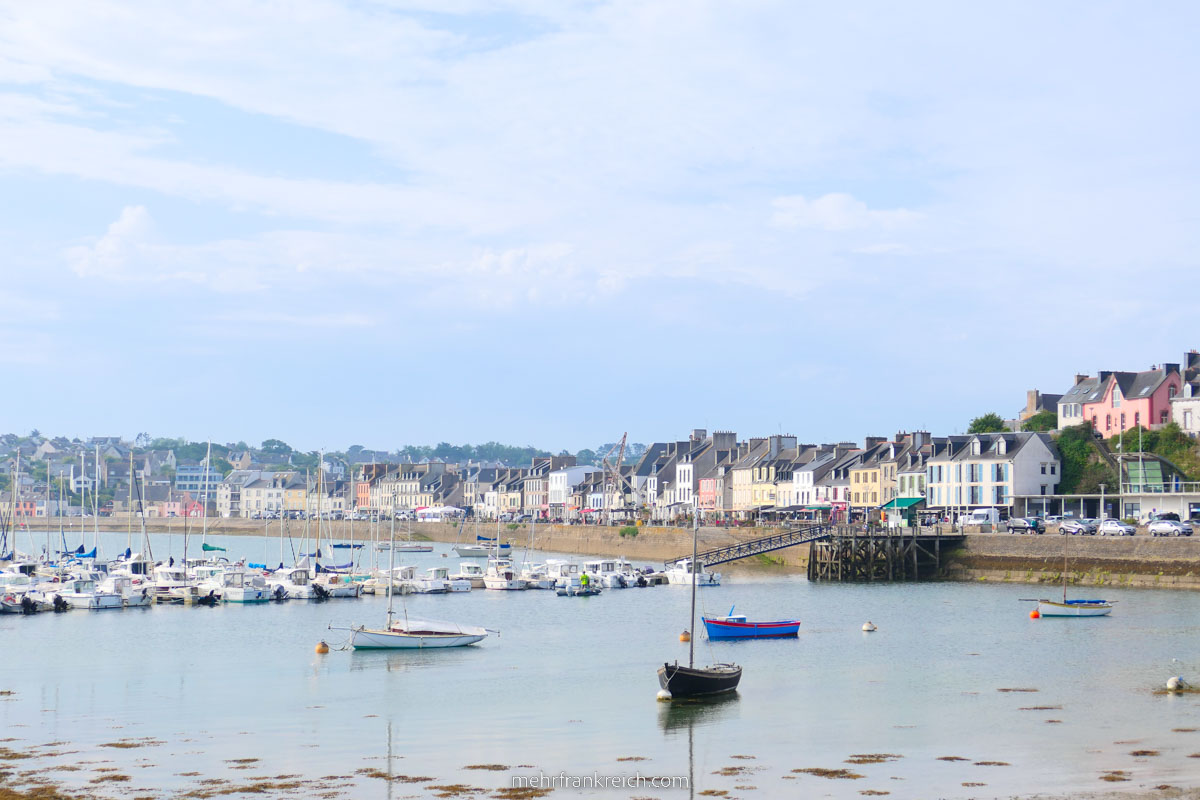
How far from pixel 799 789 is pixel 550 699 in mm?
12347

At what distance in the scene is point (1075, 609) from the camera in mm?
55906

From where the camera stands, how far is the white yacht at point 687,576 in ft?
255

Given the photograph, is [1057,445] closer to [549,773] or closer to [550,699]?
[550,699]

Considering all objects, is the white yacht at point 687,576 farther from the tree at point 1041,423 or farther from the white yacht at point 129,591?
the tree at point 1041,423

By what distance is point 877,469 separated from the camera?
11300cm

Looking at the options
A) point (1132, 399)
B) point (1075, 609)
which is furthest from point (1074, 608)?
point (1132, 399)

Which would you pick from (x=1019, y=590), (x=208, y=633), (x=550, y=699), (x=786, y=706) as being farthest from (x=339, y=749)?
(x=1019, y=590)

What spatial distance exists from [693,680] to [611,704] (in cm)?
222

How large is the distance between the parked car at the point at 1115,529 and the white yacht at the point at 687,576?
67.9 ft

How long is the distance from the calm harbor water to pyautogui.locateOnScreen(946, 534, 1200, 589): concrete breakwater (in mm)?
6498

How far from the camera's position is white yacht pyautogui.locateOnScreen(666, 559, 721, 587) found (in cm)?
7781

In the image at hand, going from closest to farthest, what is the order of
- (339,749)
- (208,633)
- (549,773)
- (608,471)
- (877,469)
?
(549,773)
(339,749)
(208,633)
(877,469)
(608,471)

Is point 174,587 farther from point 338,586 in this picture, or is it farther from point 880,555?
point 880,555

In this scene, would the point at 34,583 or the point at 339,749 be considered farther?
the point at 34,583
